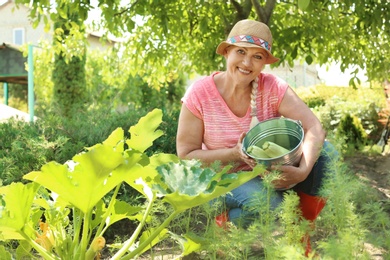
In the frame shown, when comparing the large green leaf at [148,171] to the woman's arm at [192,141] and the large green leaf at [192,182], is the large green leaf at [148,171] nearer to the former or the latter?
the large green leaf at [192,182]

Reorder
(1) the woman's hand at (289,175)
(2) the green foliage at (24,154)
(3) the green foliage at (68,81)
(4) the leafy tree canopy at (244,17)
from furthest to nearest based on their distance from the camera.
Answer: (3) the green foliage at (68,81)
(4) the leafy tree canopy at (244,17)
(2) the green foliage at (24,154)
(1) the woman's hand at (289,175)

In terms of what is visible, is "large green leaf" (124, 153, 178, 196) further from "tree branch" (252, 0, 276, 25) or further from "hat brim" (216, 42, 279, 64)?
"tree branch" (252, 0, 276, 25)

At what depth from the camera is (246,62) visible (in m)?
2.73

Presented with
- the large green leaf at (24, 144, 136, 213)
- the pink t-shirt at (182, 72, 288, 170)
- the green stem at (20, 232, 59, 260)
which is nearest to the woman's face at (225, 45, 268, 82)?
the pink t-shirt at (182, 72, 288, 170)

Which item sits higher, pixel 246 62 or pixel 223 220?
pixel 246 62

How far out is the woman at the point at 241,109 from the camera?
272 centimetres

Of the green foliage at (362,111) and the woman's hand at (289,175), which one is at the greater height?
the woman's hand at (289,175)

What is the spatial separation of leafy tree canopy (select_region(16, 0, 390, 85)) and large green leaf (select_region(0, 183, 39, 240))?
321 centimetres

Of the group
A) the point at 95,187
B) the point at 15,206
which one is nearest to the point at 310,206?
the point at 95,187

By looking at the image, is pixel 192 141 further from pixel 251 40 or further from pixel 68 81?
pixel 68 81

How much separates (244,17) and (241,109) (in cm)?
340

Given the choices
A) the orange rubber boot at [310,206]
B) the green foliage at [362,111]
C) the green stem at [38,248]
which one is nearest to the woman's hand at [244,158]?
the orange rubber boot at [310,206]

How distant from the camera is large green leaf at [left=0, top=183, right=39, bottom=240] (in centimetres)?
187

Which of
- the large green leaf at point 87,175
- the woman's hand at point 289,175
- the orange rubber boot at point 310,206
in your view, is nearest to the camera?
the large green leaf at point 87,175
